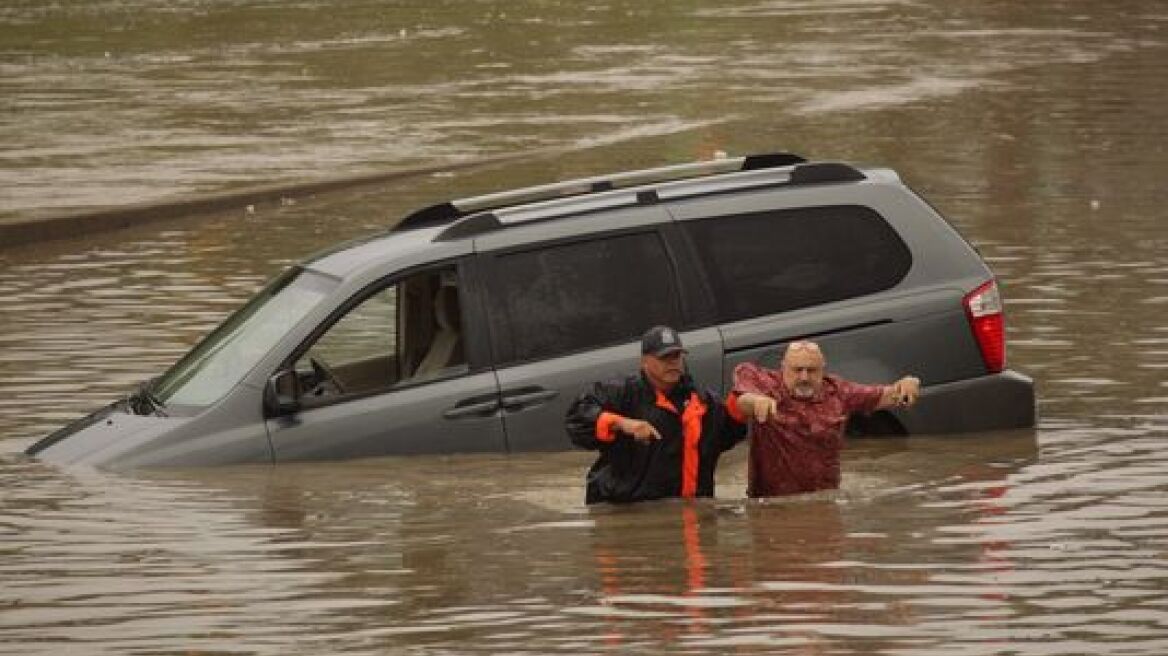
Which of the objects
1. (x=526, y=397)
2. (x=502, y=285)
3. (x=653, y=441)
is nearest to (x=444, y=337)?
(x=502, y=285)

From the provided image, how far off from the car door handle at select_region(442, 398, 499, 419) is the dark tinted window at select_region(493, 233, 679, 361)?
31 cm

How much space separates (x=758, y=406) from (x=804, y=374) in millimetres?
484

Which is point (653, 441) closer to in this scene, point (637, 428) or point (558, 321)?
point (637, 428)

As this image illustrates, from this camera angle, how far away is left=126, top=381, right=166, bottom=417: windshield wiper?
16109mm

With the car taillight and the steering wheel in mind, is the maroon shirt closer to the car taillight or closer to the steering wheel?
the car taillight

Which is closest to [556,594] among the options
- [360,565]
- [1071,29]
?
[360,565]

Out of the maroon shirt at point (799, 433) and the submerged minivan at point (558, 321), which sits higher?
the submerged minivan at point (558, 321)

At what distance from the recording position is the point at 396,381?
52.0 feet

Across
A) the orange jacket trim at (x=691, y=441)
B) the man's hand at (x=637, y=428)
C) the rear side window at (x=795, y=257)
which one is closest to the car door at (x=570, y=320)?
the rear side window at (x=795, y=257)

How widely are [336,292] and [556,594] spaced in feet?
11.3

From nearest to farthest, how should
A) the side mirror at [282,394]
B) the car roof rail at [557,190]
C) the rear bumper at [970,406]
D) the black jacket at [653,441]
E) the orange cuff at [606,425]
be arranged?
the orange cuff at [606,425]
the black jacket at [653,441]
the side mirror at [282,394]
the rear bumper at [970,406]
the car roof rail at [557,190]

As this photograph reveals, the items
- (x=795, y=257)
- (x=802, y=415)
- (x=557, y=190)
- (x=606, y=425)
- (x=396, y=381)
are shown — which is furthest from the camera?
(x=557, y=190)

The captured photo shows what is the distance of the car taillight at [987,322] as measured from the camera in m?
16.2

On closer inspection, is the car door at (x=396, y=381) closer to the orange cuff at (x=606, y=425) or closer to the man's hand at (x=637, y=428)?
the orange cuff at (x=606, y=425)
